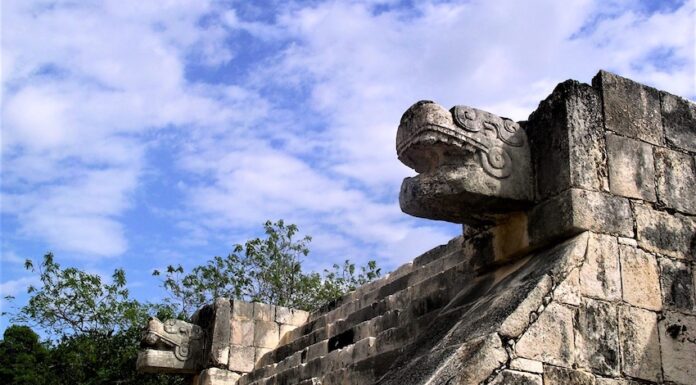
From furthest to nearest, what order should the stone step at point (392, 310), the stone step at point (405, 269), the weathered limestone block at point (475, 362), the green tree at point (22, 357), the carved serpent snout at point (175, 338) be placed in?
1. the green tree at point (22, 357)
2. the carved serpent snout at point (175, 338)
3. the stone step at point (405, 269)
4. the stone step at point (392, 310)
5. the weathered limestone block at point (475, 362)

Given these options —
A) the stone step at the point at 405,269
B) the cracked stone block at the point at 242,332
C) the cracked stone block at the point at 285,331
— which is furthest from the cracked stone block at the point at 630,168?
the cracked stone block at the point at 242,332

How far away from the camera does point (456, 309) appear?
241 inches

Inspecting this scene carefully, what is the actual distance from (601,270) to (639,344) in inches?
20.1

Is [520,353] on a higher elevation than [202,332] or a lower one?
lower

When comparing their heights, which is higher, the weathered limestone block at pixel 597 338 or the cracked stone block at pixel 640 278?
the cracked stone block at pixel 640 278

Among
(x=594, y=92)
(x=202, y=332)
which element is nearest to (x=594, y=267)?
(x=594, y=92)

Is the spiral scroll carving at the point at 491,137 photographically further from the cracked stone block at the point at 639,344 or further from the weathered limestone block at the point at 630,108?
the cracked stone block at the point at 639,344

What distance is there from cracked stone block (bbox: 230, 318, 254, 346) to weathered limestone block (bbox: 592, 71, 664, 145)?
665cm

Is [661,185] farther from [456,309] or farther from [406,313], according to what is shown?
[406,313]

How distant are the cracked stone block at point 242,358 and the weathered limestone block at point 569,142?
6213mm

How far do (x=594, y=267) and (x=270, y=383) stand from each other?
4.87 meters

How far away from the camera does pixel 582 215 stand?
18.2 ft

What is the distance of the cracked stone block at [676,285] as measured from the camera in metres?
5.66

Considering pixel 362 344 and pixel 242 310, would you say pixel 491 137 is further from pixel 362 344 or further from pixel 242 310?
pixel 242 310
